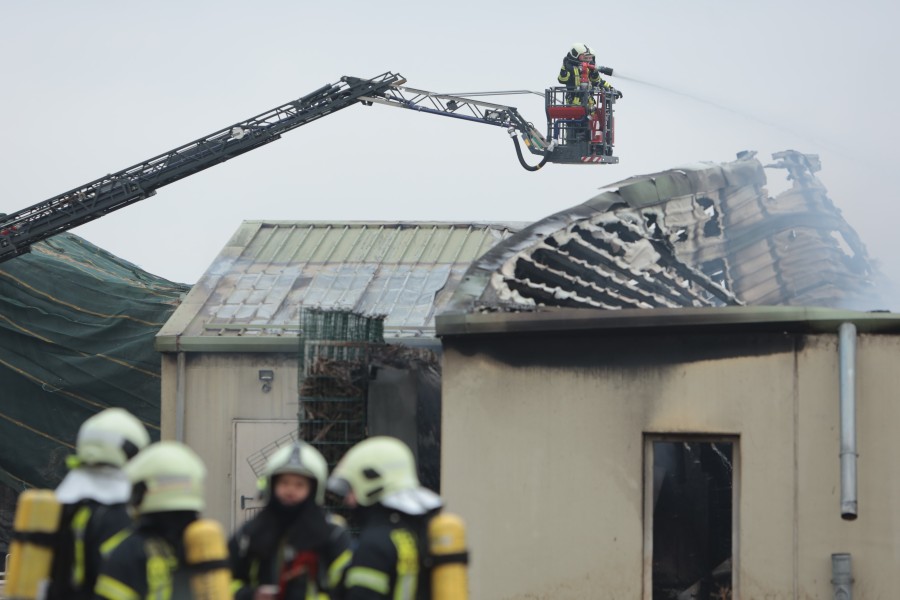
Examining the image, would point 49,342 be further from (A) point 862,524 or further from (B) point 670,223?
(A) point 862,524

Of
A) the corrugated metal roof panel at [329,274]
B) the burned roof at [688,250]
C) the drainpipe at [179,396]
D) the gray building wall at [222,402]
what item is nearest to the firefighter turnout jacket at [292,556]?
the burned roof at [688,250]

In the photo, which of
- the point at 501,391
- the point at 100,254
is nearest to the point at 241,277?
the point at 100,254

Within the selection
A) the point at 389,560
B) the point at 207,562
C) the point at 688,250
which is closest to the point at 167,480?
the point at 207,562

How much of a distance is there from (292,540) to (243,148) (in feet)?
68.2

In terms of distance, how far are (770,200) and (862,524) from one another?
6935mm

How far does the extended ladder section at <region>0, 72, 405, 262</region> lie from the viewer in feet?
89.8

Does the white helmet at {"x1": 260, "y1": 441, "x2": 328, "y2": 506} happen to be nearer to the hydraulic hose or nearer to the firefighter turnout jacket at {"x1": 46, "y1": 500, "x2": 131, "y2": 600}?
the firefighter turnout jacket at {"x1": 46, "y1": 500, "x2": 131, "y2": 600}

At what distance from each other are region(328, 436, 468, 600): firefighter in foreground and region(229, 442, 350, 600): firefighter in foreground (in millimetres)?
160

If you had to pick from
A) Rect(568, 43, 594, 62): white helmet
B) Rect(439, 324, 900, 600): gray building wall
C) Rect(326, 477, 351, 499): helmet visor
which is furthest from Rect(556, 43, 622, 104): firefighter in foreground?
Rect(326, 477, 351, 499): helmet visor

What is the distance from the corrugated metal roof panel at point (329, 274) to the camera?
23031 millimetres

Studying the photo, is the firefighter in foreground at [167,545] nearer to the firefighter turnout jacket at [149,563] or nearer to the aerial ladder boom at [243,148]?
the firefighter turnout jacket at [149,563]

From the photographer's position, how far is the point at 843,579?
43.4ft

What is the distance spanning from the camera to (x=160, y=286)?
29.6 meters

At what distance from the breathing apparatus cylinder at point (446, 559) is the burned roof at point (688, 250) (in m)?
7.40
